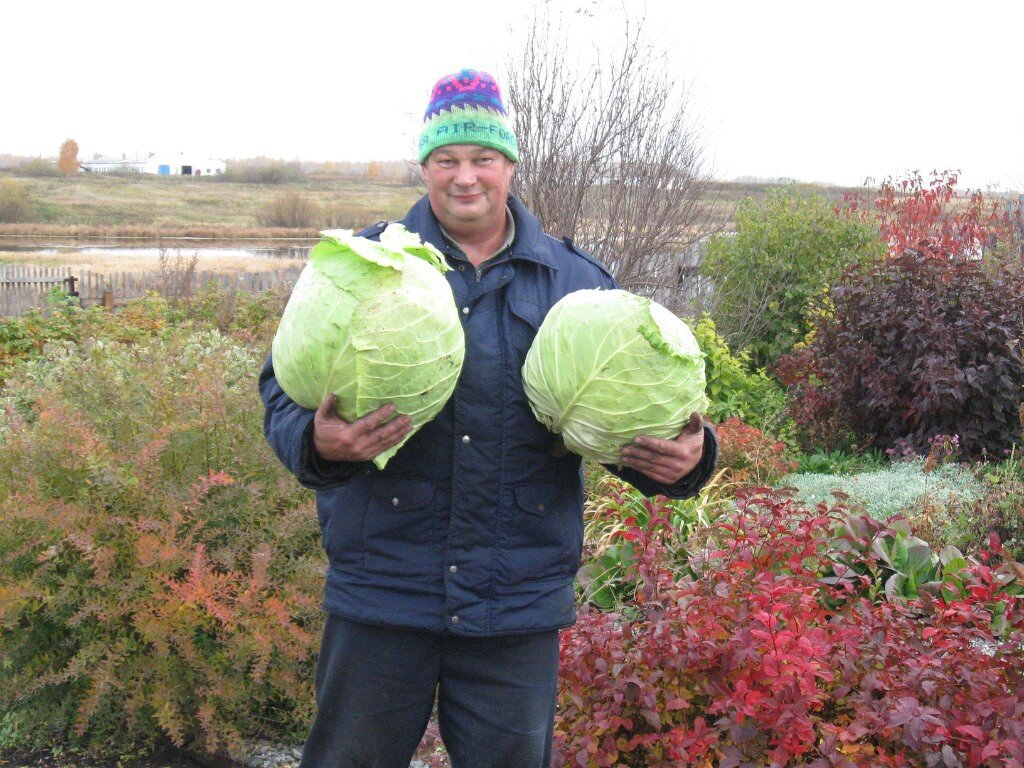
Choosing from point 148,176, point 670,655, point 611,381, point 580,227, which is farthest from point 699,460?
point 148,176

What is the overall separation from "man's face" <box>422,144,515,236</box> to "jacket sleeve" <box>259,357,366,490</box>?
2.27ft

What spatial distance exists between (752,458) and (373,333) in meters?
4.98

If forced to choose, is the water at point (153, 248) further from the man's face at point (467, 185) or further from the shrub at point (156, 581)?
the man's face at point (467, 185)

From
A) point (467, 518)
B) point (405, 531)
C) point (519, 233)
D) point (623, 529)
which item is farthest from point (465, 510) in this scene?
point (623, 529)

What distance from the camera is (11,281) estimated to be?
17.9m

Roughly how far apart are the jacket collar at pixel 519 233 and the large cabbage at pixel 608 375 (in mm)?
255

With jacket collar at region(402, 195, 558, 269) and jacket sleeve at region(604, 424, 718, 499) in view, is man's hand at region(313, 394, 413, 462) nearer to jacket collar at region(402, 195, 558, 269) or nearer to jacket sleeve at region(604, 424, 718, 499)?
jacket collar at region(402, 195, 558, 269)

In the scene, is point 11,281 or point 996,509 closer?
point 996,509

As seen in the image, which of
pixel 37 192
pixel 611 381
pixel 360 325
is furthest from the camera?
pixel 37 192

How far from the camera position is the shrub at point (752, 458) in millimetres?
6715

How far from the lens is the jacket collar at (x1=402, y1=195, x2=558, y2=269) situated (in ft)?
8.70

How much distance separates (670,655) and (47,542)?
2579 mm

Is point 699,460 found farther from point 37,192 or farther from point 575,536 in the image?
point 37,192

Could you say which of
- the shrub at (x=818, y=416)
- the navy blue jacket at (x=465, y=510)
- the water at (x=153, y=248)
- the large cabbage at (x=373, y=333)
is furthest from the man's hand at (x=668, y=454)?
the water at (x=153, y=248)
